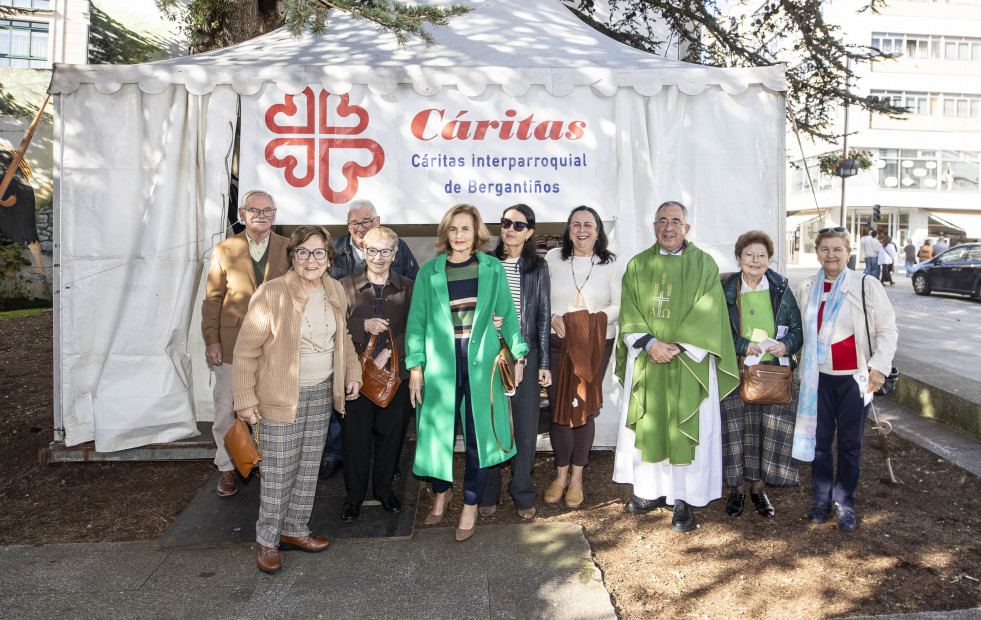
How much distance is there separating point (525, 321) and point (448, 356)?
1.80 ft

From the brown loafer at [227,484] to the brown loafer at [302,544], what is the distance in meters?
0.98

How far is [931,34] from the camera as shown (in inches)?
1455

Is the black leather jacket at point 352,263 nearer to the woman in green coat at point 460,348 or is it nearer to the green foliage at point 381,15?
the woman in green coat at point 460,348

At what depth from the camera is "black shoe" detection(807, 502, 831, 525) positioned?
4.02 m

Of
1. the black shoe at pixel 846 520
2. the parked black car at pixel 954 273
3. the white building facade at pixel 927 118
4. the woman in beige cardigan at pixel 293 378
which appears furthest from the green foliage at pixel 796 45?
the white building facade at pixel 927 118

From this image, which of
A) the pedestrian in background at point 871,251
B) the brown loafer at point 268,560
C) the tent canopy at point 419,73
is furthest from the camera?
the pedestrian in background at point 871,251

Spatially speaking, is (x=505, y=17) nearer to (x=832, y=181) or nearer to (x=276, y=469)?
(x=276, y=469)

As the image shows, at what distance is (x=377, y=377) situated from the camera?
150 inches

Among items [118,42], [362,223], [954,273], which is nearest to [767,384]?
[362,223]

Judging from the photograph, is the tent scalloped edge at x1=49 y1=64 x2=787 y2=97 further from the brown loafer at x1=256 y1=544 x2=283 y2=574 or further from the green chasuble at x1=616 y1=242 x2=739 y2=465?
the brown loafer at x1=256 y1=544 x2=283 y2=574

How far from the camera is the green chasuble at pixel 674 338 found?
3.82 m

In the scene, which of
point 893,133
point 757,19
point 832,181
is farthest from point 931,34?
point 757,19

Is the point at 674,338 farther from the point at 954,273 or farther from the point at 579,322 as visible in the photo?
the point at 954,273

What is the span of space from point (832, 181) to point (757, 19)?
3161cm
